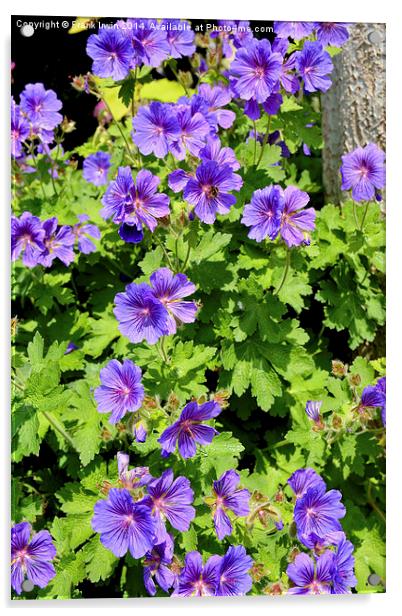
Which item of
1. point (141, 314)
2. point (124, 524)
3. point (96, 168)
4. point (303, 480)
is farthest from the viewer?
point (96, 168)

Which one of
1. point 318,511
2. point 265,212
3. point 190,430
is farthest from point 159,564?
point 265,212

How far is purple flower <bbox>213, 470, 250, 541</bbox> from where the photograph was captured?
1990 mm

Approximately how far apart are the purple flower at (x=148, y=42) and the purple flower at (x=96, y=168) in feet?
1.84

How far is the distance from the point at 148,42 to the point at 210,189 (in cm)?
61

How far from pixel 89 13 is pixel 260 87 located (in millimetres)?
599

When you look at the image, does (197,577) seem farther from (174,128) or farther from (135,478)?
(174,128)

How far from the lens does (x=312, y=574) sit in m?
2.01

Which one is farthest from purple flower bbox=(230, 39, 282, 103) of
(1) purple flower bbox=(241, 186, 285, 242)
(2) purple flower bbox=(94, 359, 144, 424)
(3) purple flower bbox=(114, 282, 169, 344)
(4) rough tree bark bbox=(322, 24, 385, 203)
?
(2) purple flower bbox=(94, 359, 144, 424)

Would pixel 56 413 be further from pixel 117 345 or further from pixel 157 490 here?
pixel 157 490

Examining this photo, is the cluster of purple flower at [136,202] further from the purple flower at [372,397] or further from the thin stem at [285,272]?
the purple flower at [372,397]

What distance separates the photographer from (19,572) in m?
2.06

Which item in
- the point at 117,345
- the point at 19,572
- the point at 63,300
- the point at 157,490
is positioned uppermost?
the point at 63,300

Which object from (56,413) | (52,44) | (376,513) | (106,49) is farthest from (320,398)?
(52,44)

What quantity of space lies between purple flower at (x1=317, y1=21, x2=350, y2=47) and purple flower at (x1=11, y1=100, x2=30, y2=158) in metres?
1.10
